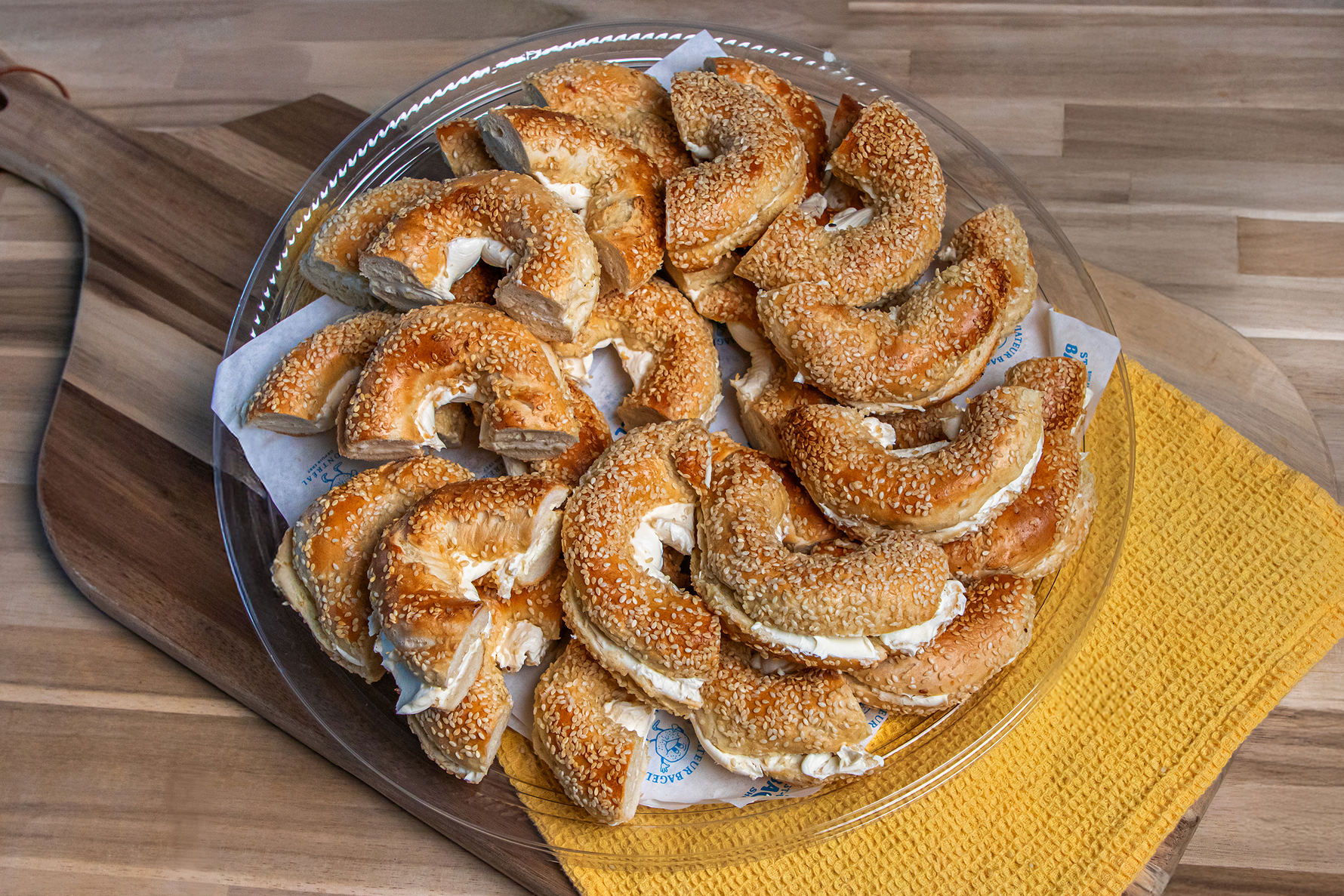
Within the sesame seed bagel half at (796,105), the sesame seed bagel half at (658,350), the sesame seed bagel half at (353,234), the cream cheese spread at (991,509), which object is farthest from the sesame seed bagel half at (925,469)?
the sesame seed bagel half at (353,234)

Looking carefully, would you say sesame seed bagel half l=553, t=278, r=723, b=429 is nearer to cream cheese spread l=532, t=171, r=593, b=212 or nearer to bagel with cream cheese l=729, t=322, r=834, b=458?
bagel with cream cheese l=729, t=322, r=834, b=458

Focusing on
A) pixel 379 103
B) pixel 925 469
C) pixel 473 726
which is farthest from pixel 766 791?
pixel 379 103

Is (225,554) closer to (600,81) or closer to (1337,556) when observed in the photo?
(600,81)

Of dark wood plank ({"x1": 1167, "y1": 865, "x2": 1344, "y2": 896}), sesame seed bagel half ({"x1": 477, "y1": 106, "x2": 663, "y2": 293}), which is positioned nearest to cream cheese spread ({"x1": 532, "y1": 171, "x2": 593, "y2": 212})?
sesame seed bagel half ({"x1": 477, "y1": 106, "x2": 663, "y2": 293})

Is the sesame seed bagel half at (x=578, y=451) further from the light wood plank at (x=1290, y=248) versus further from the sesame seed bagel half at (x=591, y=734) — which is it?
the light wood plank at (x=1290, y=248)

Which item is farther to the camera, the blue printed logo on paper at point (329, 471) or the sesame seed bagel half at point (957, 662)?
the blue printed logo on paper at point (329, 471)

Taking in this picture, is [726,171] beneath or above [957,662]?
above

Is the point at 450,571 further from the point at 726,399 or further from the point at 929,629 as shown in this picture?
the point at 929,629
